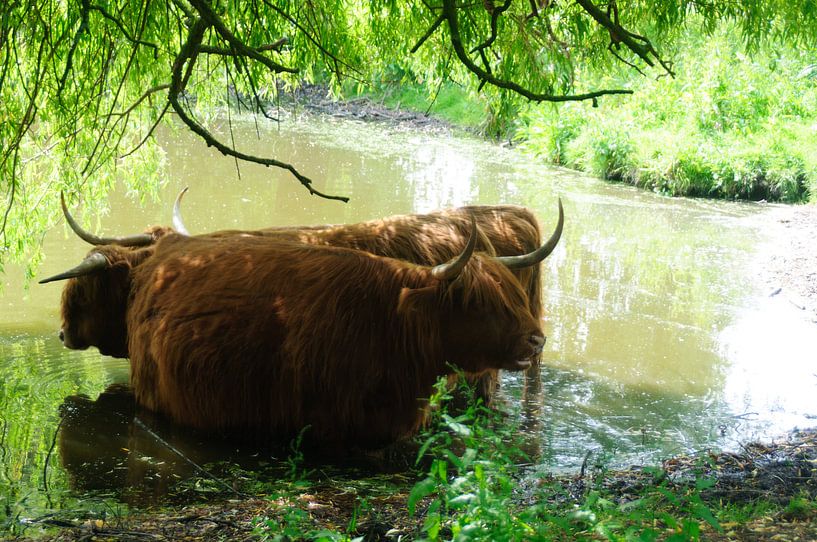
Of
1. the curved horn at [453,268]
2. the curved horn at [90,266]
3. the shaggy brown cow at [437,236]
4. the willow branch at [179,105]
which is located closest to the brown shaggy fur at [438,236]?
the shaggy brown cow at [437,236]

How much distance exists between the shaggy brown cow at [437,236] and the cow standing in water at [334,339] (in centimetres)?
73

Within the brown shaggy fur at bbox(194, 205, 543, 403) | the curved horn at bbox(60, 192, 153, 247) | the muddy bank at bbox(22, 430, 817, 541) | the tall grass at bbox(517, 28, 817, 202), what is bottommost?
the muddy bank at bbox(22, 430, 817, 541)

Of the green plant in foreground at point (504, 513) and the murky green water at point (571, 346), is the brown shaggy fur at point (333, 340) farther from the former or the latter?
the green plant in foreground at point (504, 513)

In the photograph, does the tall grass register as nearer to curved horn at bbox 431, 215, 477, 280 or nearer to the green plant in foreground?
curved horn at bbox 431, 215, 477, 280

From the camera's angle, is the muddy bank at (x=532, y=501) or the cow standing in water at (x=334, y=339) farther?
the cow standing in water at (x=334, y=339)

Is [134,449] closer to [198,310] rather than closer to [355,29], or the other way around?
[198,310]

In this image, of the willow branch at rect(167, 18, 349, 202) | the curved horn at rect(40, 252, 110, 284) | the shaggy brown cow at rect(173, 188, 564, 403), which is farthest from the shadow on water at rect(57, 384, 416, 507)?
the willow branch at rect(167, 18, 349, 202)

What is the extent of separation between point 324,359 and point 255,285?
561 mm

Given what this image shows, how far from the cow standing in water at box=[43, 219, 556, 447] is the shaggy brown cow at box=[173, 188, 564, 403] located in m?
0.73

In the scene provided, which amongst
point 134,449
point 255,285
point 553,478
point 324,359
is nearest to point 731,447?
point 553,478

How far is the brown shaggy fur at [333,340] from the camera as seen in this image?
15.4ft

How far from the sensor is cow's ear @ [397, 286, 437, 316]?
4.68 metres

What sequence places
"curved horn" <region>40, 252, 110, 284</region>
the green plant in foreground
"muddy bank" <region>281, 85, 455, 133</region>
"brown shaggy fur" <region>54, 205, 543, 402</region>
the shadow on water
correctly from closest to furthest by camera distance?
the green plant in foreground, the shadow on water, "curved horn" <region>40, 252, 110, 284</region>, "brown shaggy fur" <region>54, 205, 543, 402</region>, "muddy bank" <region>281, 85, 455, 133</region>

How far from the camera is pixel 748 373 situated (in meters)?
6.96
